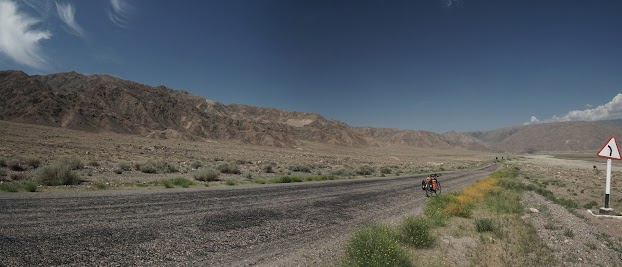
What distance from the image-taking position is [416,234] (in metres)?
9.29

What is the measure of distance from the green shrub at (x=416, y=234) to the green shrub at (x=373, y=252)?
5.37ft

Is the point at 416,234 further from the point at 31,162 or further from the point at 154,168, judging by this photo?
the point at 31,162

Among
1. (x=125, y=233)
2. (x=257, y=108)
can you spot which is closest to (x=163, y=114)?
(x=257, y=108)

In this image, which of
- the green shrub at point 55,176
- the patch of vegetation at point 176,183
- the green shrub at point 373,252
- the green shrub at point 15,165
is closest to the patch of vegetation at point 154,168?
the green shrub at point 15,165

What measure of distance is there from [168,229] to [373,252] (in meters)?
5.35

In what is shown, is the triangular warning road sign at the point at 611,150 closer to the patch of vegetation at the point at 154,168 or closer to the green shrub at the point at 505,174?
the green shrub at the point at 505,174

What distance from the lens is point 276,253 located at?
777 cm

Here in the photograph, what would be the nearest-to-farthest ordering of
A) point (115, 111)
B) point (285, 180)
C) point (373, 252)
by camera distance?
point (373, 252) < point (285, 180) < point (115, 111)

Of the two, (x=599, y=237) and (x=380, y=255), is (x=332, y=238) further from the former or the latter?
(x=599, y=237)

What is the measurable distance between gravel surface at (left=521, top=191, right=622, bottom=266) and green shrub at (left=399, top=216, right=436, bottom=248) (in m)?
2.86

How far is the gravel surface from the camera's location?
781 centimetres

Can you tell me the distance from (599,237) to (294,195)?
39.8 ft

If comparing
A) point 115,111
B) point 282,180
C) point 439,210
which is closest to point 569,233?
point 439,210

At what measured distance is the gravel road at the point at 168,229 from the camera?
6.71 m
